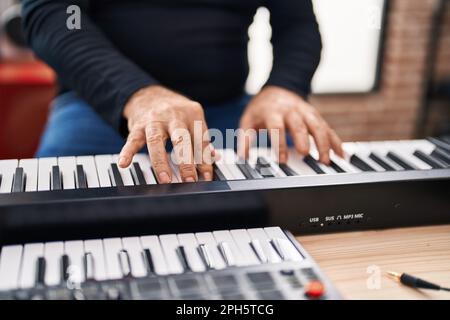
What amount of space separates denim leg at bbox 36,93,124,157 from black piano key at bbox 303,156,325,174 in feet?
1.23

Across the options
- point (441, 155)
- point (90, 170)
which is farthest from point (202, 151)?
point (441, 155)

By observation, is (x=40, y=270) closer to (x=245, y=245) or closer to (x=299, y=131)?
(x=245, y=245)

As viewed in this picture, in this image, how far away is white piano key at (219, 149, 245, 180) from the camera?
0.75 meters

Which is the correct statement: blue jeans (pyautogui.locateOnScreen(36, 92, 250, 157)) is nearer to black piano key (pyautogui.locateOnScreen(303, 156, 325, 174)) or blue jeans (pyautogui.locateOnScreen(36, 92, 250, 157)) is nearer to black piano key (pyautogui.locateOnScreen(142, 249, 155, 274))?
black piano key (pyautogui.locateOnScreen(303, 156, 325, 174))

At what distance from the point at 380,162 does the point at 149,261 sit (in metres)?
0.38

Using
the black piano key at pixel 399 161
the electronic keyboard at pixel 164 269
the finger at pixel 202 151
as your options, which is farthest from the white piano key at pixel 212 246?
the black piano key at pixel 399 161

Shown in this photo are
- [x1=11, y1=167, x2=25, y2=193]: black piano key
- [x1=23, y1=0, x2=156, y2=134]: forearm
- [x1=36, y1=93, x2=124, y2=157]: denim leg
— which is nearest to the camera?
[x1=11, y1=167, x2=25, y2=193]: black piano key

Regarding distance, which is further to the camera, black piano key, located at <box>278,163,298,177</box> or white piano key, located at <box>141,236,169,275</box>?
black piano key, located at <box>278,163,298,177</box>

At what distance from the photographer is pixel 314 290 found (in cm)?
54

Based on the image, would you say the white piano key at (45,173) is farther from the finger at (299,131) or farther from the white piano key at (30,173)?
the finger at (299,131)

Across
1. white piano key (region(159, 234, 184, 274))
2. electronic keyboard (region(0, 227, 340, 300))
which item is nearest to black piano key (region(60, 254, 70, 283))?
Answer: electronic keyboard (region(0, 227, 340, 300))

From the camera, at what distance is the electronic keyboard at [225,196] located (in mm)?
639

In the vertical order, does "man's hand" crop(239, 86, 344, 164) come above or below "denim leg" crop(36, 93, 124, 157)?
above

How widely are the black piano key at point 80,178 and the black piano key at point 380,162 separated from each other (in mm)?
408
